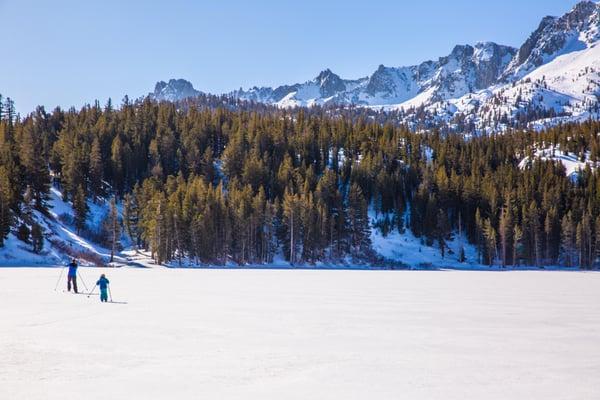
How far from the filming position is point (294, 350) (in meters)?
12.9

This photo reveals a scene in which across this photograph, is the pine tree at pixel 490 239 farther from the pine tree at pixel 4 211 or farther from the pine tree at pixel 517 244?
the pine tree at pixel 4 211

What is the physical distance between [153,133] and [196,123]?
11.9 metres

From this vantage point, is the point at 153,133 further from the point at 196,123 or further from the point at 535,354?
the point at 535,354

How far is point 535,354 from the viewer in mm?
12625

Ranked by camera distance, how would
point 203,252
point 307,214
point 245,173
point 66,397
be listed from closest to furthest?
1. point 66,397
2. point 203,252
3. point 307,214
4. point 245,173

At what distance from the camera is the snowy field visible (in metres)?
9.60

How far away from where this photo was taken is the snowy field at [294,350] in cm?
960

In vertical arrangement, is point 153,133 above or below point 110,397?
above

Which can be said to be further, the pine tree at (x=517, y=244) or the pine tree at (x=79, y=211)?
the pine tree at (x=517, y=244)

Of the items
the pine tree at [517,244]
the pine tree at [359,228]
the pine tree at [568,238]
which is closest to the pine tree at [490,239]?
the pine tree at [517,244]

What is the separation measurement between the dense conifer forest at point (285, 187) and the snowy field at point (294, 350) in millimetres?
54873

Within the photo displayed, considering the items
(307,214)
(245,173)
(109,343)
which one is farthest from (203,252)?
(109,343)

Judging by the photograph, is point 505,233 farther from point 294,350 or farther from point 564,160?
point 294,350

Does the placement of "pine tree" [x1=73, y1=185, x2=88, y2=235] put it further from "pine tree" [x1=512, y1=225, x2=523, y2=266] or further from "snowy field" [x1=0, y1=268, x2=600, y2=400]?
"pine tree" [x1=512, y1=225, x2=523, y2=266]
